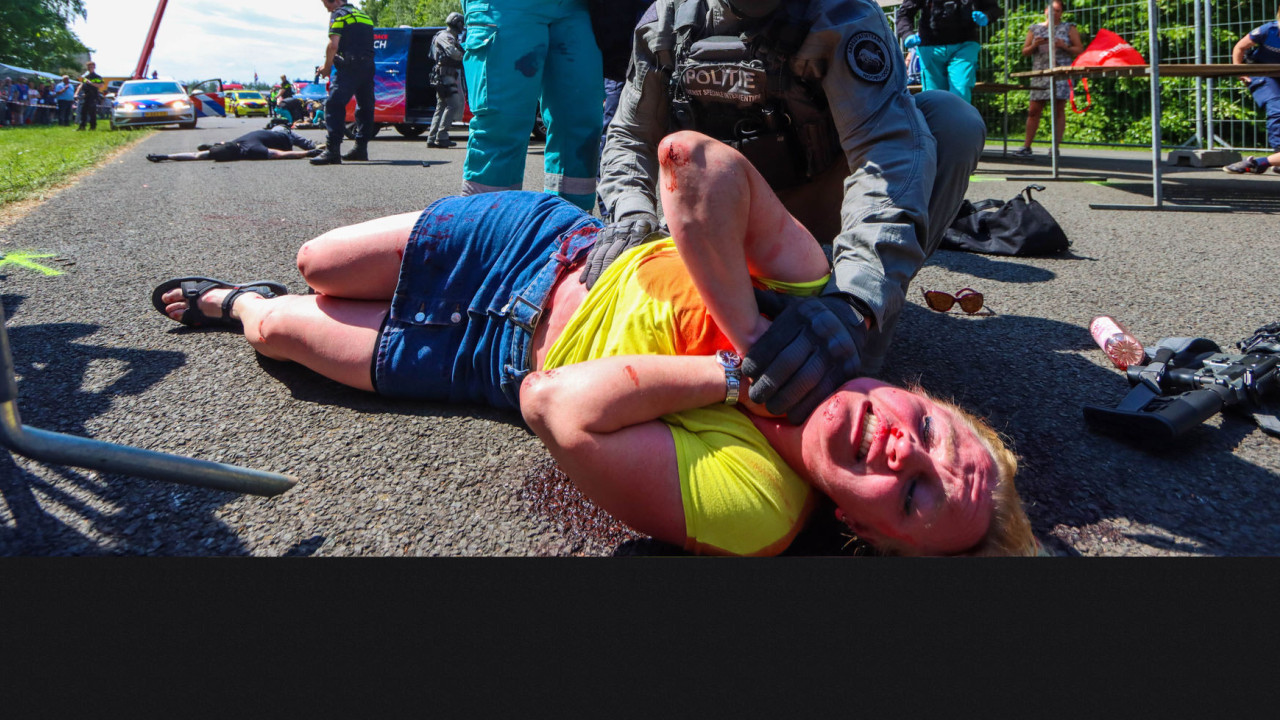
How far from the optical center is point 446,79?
38.2 feet

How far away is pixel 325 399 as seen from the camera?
2.30m

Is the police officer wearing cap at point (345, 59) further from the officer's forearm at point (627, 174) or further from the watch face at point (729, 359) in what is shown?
the watch face at point (729, 359)

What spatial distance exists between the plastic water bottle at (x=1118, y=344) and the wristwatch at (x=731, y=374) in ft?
5.23

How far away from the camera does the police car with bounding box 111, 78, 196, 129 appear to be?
1810 cm

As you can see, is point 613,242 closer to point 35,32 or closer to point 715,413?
point 715,413

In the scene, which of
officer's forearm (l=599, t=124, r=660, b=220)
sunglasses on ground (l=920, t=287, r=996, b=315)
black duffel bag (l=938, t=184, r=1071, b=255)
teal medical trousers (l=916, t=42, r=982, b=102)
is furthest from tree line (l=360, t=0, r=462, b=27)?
officer's forearm (l=599, t=124, r=660, b=220)

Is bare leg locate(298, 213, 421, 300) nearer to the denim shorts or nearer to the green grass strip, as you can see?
the denim shorts

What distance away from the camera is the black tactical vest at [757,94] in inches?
88.0

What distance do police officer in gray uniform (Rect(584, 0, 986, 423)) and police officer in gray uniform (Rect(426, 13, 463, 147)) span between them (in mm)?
9121

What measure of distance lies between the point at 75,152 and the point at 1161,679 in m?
12.3

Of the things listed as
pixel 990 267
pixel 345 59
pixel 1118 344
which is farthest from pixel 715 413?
pixel 345 59

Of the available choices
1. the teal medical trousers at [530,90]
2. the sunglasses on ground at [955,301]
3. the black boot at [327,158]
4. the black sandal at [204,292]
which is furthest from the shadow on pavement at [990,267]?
the black boot at [327,158]

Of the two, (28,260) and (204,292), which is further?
(28,260)

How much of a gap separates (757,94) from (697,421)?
1.11 meters
